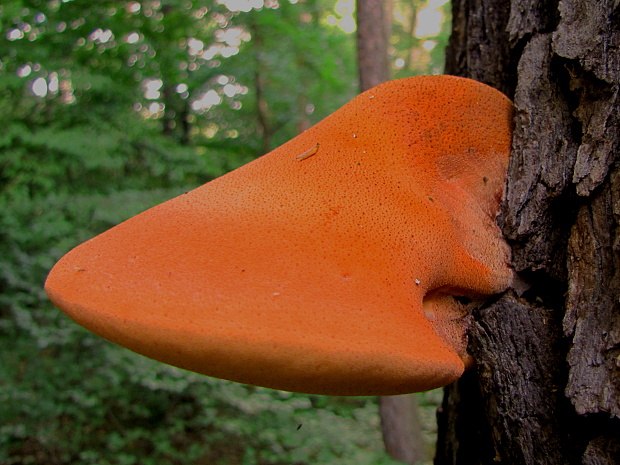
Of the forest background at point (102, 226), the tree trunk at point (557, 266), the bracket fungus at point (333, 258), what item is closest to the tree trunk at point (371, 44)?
the forest background at point (102, 226)

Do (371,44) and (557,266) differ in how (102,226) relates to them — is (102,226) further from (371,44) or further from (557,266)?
(557,266)

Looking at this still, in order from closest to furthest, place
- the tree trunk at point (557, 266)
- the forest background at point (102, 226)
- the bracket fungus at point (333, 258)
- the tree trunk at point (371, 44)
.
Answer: the bracket fungus at point (333, 258)
the tree trunk at point (557, 266)
the tree trunk at point (371, 44)
the forest background at point (102, 226)

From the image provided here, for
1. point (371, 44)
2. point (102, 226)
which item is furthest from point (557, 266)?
point (102, 226)

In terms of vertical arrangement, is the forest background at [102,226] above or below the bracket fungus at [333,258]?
below

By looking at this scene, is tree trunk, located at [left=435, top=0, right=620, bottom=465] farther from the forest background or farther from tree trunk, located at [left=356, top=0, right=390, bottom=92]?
the forest background

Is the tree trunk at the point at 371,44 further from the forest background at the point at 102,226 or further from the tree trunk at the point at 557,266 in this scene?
the tree trunk at the point at 557,266

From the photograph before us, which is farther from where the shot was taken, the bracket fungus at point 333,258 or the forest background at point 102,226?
the forest background at point 102,226

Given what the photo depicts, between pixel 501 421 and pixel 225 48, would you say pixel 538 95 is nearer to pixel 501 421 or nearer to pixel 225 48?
pixel 501 421
